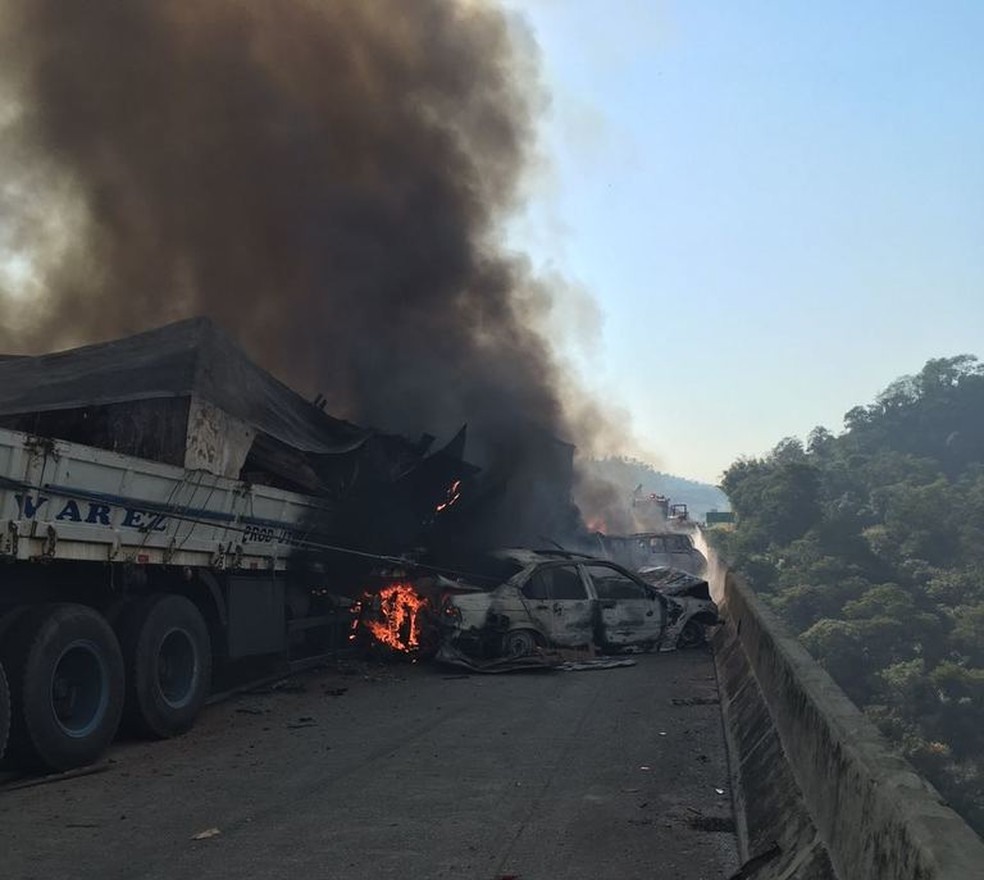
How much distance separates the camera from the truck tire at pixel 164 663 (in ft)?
25.3

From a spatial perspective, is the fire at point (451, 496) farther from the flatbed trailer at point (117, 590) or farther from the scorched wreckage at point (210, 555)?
the flatbed trailer at point (117, 590)

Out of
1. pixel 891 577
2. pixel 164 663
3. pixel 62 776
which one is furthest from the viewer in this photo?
pixel 891 577

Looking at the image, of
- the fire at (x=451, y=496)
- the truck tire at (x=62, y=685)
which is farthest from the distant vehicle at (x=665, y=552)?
the truck tire at (x=62, y=685)

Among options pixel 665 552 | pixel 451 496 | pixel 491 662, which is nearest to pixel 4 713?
pixel 491 662

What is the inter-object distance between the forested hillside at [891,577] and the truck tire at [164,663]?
85.8 feet

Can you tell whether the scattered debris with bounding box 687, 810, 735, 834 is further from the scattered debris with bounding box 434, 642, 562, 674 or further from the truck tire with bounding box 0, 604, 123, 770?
the scattered debris with bounding box 434, 642, 562, 674

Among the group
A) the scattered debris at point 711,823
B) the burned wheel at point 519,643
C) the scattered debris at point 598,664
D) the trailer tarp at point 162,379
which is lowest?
the scattered debris at point 711,823

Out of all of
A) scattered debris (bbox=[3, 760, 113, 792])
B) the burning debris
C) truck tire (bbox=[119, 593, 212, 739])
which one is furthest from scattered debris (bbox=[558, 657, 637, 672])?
scattered debris (bbox=[3, 760, 113, 792])

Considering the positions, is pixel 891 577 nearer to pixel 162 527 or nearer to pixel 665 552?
pixel 665 552

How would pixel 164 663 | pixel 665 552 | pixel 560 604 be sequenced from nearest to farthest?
pixel 164 663
pixel 560 604
pixel 665 552

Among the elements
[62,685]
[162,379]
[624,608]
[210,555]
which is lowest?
[62,685]

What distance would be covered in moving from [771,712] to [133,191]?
1451 cm

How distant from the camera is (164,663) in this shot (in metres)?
8.34

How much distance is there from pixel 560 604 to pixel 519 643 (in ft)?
2.29
